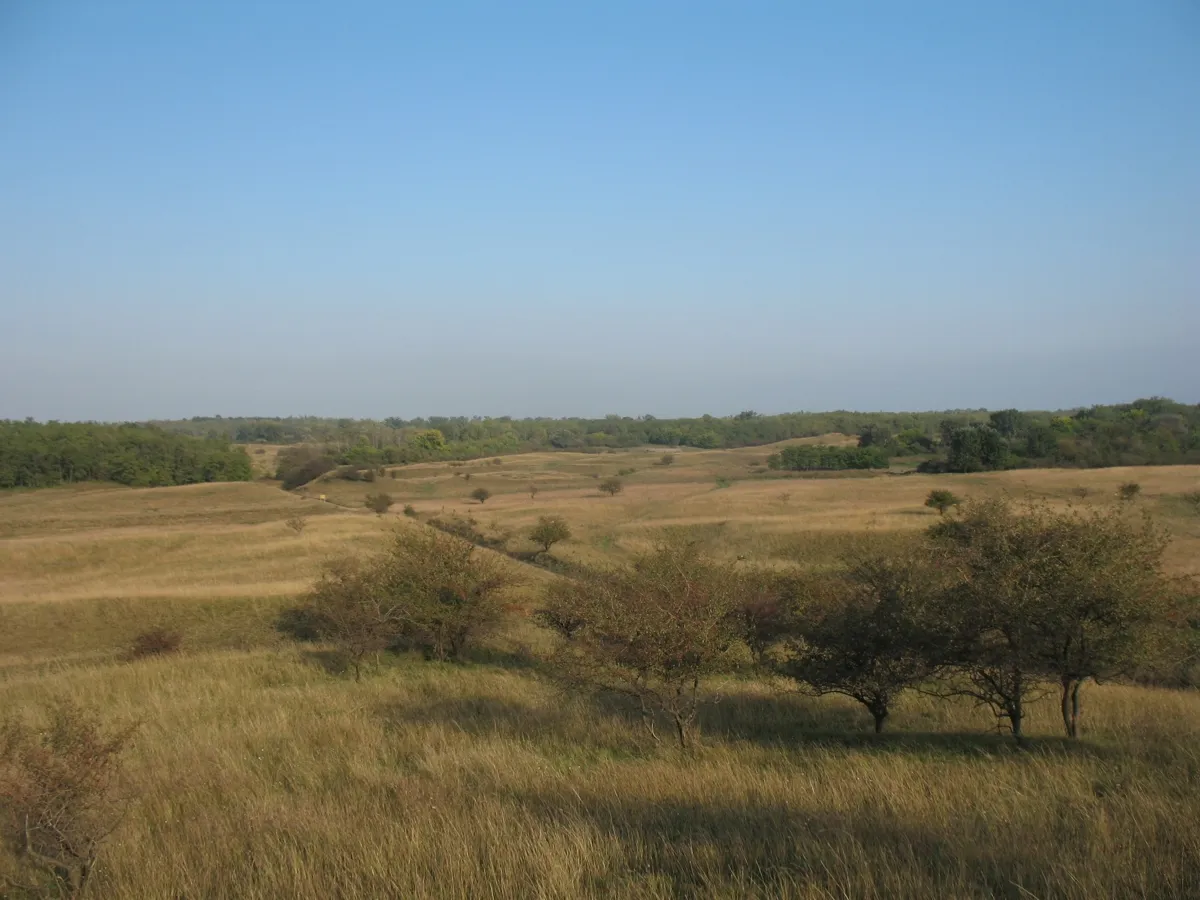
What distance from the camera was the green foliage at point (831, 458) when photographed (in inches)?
4496

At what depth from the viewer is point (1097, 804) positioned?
6.49 metres

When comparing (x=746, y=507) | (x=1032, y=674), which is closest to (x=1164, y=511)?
(x=746, y=507)

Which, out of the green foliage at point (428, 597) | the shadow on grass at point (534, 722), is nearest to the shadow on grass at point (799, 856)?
the shadow on grass at point (534, 722)

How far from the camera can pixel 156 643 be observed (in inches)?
1115

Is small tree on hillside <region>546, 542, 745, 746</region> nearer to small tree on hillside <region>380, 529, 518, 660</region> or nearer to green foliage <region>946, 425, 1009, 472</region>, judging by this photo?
small tree on hillside <region>380, 529, 518, 660</region>

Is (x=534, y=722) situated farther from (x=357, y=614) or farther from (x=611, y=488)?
(x=611, y=488)

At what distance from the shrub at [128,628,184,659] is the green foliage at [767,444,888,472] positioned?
101 metres

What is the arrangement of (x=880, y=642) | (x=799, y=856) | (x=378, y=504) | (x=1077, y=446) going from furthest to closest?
(x=1077, y=446) < (x=378, y=504) < (x=880, y=642) < (x=799, y=856)

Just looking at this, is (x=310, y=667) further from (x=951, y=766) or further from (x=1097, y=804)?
(x=1097, y=804)

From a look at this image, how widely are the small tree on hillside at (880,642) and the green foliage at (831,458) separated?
102923mm

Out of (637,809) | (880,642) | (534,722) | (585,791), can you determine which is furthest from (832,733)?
(637,809)

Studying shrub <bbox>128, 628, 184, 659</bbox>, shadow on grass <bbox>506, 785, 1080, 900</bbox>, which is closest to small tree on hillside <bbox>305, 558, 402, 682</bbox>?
Result: shrub <bbox>128, 628, 184, 659</bbox>

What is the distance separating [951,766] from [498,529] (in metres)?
59.6

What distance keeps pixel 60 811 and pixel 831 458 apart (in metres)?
122
